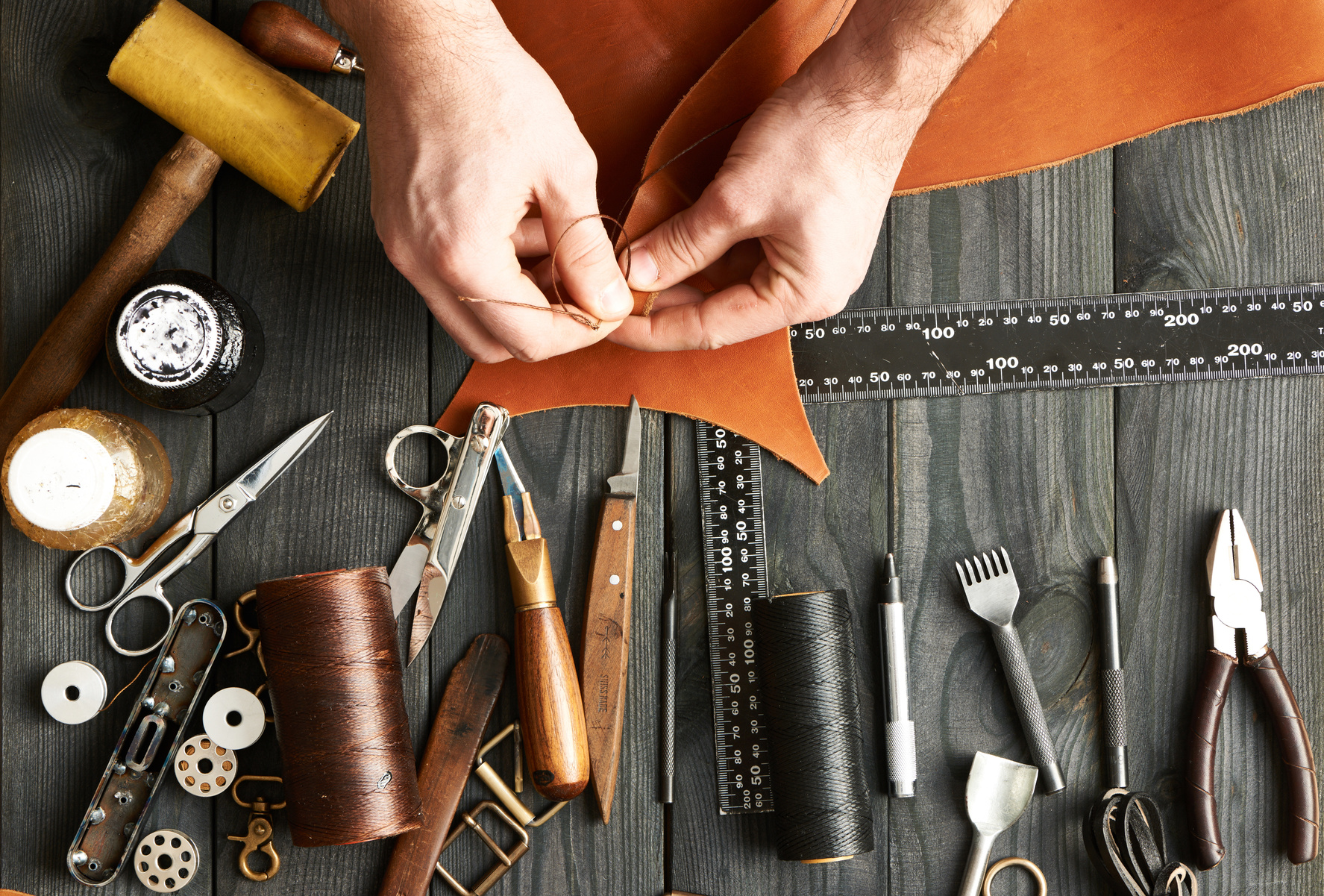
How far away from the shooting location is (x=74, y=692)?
1295mm

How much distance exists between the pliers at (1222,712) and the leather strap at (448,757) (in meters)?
1.01

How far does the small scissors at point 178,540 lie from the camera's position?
129cm

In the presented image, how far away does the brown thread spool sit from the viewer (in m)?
1.14

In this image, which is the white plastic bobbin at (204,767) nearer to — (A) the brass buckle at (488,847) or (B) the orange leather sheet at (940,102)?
(A) the brass buckle at (488,847)

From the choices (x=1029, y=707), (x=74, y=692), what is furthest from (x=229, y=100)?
(x=1029, y=707)

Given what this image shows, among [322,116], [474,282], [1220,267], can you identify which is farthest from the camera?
[1220,267]

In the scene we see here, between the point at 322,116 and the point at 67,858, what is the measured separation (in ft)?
3.69

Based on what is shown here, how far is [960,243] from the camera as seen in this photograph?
1351 mm

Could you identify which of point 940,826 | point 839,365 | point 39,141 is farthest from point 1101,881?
point 39,141

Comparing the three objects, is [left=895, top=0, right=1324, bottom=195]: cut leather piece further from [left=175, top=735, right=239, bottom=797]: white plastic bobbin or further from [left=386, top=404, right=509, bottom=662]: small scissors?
[left=175, top=735, right=239, bottom=797]: white plastic bobbin

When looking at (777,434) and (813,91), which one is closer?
(813,91)

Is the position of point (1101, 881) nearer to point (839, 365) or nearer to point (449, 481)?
point (839, 365)

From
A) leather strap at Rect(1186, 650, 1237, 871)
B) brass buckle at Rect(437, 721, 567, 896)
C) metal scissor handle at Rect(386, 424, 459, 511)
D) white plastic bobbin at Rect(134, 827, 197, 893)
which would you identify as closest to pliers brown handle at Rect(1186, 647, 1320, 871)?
leather strap at Rect(1186, 650, 1237, 871)

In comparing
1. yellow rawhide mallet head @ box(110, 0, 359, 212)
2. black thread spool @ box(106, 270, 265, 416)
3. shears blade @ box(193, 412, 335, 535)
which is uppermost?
yellow rawhide mallet head @ box(110, 0, 359, 212)
